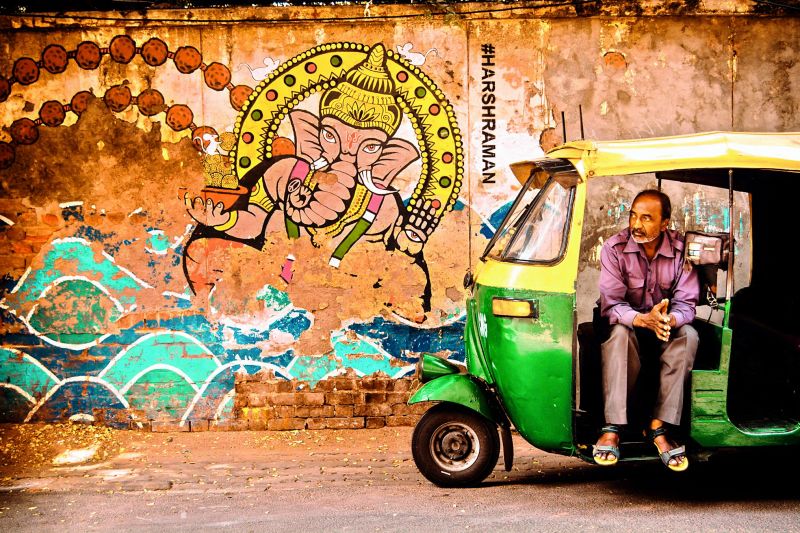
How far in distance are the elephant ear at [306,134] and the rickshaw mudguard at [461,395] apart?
2.63 metres

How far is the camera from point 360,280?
7285 mm

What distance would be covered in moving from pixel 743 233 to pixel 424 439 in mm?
3597

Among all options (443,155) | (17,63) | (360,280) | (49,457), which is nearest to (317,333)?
(360,280)

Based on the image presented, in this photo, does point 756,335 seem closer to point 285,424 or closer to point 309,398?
point 309,398

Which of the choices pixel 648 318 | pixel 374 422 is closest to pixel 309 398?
pixel 374 422

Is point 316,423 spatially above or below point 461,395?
below

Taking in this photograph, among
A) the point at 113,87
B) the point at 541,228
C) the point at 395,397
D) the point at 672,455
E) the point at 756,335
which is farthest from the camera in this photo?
the point at 395,397

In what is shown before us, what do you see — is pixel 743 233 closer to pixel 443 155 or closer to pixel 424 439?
pixel 443 155

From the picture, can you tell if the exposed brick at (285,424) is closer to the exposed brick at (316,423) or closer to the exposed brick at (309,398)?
the exposed brick at (316,423)

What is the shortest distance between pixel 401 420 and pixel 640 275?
2848 millimetres

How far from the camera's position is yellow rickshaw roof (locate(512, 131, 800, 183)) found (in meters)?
4.95

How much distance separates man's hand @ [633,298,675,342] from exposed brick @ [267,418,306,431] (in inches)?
132

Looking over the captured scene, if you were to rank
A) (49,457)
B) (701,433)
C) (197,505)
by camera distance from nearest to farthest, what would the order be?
(701,433), (197,505), (49,457)

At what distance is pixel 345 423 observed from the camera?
729 centimetres
